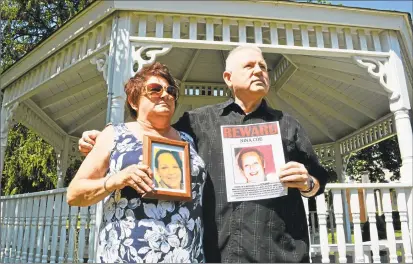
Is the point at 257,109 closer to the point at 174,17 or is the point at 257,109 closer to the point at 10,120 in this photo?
the point at 174,17

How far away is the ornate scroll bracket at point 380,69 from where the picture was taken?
446 centimetres

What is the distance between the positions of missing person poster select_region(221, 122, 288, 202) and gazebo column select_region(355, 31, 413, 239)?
334 cm

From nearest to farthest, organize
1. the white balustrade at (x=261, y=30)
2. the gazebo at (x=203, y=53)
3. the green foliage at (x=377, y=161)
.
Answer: the gazebo at (x=203, y=53), the white balustrade at (x=261, y=30), the green foliage at (x=377, y=161)

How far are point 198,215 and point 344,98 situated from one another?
6.31m

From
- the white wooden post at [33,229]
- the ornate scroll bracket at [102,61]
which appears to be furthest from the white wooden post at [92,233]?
the ornate scroll bracket at [102,61]

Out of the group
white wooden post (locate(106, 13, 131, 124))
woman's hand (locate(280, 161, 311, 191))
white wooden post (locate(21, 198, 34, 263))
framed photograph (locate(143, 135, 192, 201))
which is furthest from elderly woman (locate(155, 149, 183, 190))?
white wooden post (locate(21, 198, 34, 263))

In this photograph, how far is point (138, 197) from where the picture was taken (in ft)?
4.69

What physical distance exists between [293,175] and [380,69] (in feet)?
12.3

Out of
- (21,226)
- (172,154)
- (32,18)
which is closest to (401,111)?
(172,154)

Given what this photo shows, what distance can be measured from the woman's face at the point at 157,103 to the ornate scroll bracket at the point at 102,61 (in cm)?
271

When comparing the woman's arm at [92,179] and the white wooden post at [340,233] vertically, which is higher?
the woman's arm at [92,179]

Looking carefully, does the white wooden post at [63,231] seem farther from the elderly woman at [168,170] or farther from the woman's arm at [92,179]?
the elderly woman at [168,170]

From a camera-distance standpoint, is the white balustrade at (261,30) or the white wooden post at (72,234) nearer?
the white wooden post at (72,234)

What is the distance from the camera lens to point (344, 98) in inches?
279
